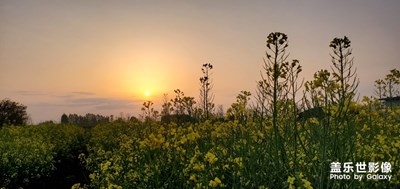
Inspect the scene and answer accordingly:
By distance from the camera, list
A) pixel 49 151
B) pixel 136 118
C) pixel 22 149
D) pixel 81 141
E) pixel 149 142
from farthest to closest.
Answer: pixel 81 141, pixel 136 118, pixel 49 151, pixel 22 149, pixel 149 142

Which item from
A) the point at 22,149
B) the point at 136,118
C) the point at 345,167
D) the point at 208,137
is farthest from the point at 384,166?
the point at 136,118

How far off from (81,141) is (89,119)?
12370 millimetres

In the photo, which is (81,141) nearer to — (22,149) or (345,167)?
(22,149)

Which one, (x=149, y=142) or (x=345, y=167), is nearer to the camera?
(x=345, y=167)

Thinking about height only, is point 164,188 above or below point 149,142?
below

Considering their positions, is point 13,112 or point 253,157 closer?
point 253,157

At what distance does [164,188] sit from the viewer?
519cm

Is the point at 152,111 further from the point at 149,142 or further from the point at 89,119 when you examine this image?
the point at 89,119

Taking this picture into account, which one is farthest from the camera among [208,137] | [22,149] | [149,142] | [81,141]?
[81,141]

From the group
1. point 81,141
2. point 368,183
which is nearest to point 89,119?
point 81,141

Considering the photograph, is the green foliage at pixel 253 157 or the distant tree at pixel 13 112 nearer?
the green foliage at pixel 253 157

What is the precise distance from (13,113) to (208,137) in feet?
97.6

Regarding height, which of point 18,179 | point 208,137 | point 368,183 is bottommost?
point 18,179

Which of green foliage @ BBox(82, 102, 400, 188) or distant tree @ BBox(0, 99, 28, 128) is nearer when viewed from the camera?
green foliage @ BBox(82, 102, 400, 188)
